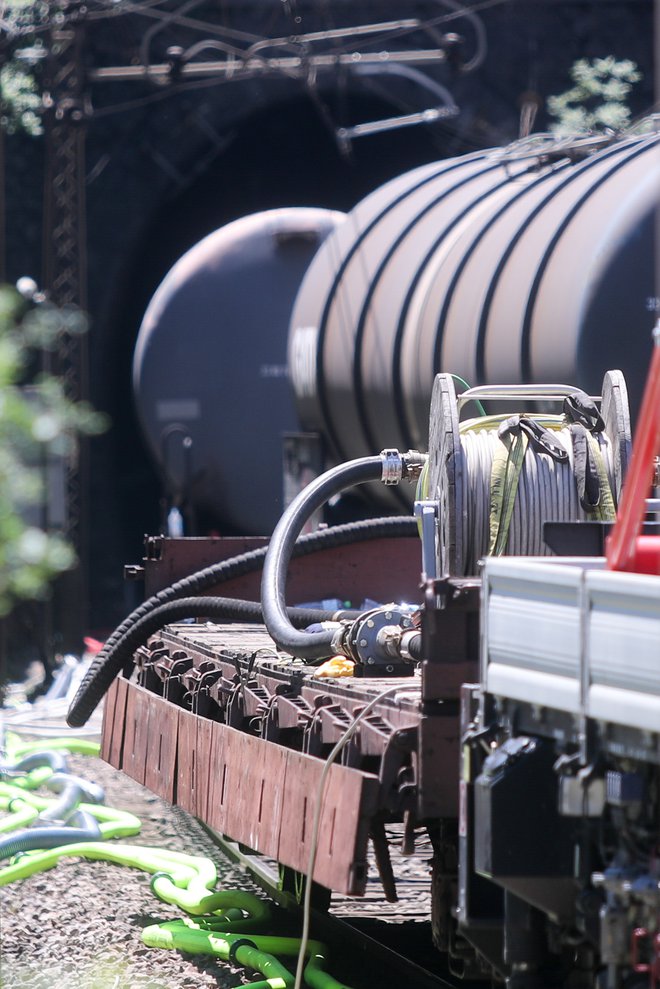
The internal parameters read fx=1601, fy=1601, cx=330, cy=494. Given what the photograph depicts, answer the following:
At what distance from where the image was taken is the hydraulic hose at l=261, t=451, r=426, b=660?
656 cm

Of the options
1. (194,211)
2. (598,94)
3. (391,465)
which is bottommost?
(391,465)

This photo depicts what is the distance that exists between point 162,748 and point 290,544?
1095mm

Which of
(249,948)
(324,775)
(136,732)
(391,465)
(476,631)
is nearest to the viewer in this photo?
(476,631)

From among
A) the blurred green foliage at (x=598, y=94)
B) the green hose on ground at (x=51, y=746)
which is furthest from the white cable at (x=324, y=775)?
the blurred green foliage at (x=598, y=94)

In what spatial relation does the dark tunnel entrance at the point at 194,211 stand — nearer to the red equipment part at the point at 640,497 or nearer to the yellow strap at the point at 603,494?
the yellow strap at the point at 603,494

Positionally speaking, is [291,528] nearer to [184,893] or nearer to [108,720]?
[108,720]

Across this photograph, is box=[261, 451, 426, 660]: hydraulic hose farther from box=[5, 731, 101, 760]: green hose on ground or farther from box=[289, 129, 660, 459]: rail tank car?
box=[5, 731, 101, 760]: green hose on ground

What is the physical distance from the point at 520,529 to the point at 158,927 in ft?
8.84

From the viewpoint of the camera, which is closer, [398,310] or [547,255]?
[547,255]

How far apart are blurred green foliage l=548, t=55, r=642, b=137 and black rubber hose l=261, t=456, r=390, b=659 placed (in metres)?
15.1

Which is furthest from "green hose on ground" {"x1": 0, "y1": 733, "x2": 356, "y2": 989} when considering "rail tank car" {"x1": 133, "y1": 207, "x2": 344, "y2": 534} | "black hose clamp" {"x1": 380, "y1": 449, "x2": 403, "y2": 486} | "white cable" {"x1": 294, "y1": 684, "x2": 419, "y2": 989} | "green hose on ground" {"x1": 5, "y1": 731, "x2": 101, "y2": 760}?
"rail tank car" {"x1": 133, "y1": 207, "x2": 344, "y2": 534}

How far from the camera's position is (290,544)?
23.2ft

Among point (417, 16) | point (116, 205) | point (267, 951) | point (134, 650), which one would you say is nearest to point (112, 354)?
point (116, 205)

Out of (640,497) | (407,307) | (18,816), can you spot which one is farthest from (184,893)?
(407,307)
